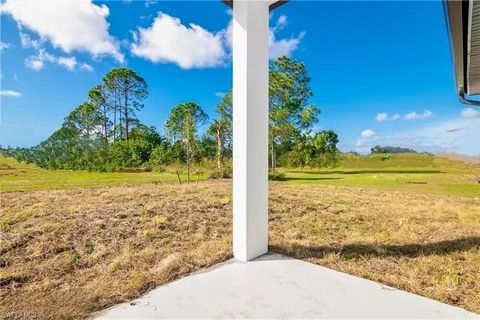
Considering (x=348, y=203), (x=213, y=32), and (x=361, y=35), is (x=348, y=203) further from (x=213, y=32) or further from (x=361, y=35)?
(x=213, y=32)

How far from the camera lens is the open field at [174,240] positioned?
1.70 m

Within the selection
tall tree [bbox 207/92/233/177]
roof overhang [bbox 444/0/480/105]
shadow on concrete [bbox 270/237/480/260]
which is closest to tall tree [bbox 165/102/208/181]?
tall tree [bbox 207/92/233/177]

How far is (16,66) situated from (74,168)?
119 centimetres

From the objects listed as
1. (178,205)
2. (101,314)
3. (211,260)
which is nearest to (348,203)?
(178,205)

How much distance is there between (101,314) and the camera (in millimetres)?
1383

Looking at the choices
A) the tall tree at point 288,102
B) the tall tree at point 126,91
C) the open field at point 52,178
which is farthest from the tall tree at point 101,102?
the tall tree at point 288,102

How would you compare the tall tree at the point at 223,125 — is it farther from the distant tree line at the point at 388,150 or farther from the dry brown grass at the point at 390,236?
the distant tree line at the point at 388,150

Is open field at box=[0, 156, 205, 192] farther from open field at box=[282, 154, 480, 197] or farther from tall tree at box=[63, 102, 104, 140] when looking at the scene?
open field at box=[282, 154, 480, 197]

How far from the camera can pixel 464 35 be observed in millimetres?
889

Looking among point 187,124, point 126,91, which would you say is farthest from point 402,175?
point 126,91

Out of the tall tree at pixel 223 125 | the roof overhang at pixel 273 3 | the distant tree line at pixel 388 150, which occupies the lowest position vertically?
the distant tree line at pixel 388 150

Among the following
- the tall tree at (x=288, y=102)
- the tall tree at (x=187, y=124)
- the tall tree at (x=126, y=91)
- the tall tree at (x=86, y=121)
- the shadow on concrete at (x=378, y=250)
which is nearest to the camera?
the shadow on concrete at (x=378, y=250)

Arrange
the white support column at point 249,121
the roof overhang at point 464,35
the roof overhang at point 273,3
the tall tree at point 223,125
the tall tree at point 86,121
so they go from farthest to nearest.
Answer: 1. the tall tree at point 223,125
2. the tall tree at point 86,121
3. the roof overhang at point 273,3
4. the white support column at point 249,121
5. the roof overhang at point 464,35

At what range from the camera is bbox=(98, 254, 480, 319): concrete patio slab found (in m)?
1.38
